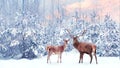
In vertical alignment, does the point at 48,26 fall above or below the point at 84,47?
above

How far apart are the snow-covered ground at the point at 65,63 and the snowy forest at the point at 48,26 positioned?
39 millimetres

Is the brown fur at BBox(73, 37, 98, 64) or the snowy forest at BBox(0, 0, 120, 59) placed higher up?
the snowy forest at BBox(0, 0, 120, 59)

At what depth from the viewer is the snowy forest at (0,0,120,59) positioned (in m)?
6.63

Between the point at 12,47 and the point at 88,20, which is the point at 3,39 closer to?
the point at 12,47

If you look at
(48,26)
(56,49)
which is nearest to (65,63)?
(56,49)

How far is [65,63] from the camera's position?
6594 mm

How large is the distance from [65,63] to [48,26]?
0.30m

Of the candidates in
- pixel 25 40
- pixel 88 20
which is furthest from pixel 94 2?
pixel 25 40

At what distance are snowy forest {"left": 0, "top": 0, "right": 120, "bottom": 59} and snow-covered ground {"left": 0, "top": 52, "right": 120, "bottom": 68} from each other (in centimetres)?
4

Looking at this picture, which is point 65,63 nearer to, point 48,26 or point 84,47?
point 84,47

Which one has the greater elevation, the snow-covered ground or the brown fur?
the brown fur

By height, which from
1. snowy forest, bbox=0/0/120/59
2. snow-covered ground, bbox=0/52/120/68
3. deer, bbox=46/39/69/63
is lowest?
snow-covered ground, bbox=0/52/120/68

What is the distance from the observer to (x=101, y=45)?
6629 mm

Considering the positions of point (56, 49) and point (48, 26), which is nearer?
point (56, 49)
